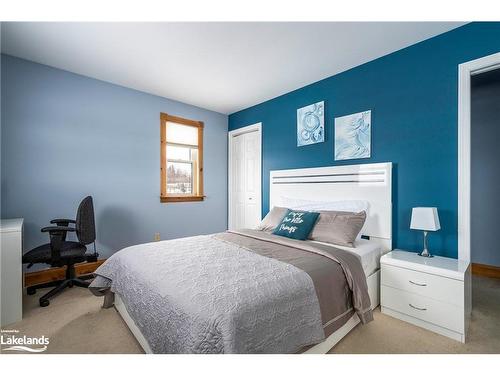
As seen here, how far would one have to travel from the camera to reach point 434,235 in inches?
88.4

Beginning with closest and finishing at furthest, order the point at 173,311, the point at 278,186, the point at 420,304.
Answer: the point at 173,311, the point at 420,304, the point at 278,186

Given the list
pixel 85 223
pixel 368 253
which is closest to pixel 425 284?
pixel 368 253

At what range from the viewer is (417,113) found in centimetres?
236

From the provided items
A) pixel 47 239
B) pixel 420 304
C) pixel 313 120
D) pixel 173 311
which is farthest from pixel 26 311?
pixel 313 120

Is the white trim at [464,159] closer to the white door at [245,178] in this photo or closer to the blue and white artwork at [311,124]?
the blue and white artwork at [311,124]

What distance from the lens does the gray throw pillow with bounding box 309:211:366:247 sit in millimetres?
2227

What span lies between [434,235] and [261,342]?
210 centimetres

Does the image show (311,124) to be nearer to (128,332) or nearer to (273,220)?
(273,220)

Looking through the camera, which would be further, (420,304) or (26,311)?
(26,311)

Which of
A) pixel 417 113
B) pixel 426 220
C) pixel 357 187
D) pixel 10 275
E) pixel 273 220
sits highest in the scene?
pixel 417 113

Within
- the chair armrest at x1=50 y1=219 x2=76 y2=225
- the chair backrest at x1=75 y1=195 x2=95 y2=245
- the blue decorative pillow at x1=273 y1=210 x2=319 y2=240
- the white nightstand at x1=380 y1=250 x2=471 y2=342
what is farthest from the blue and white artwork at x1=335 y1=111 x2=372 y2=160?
the chair armrest at x1=50 y1=219 x2=76 y2=225

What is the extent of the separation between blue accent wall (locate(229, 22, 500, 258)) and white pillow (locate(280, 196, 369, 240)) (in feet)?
1.12

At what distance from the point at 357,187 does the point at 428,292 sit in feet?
3.94
